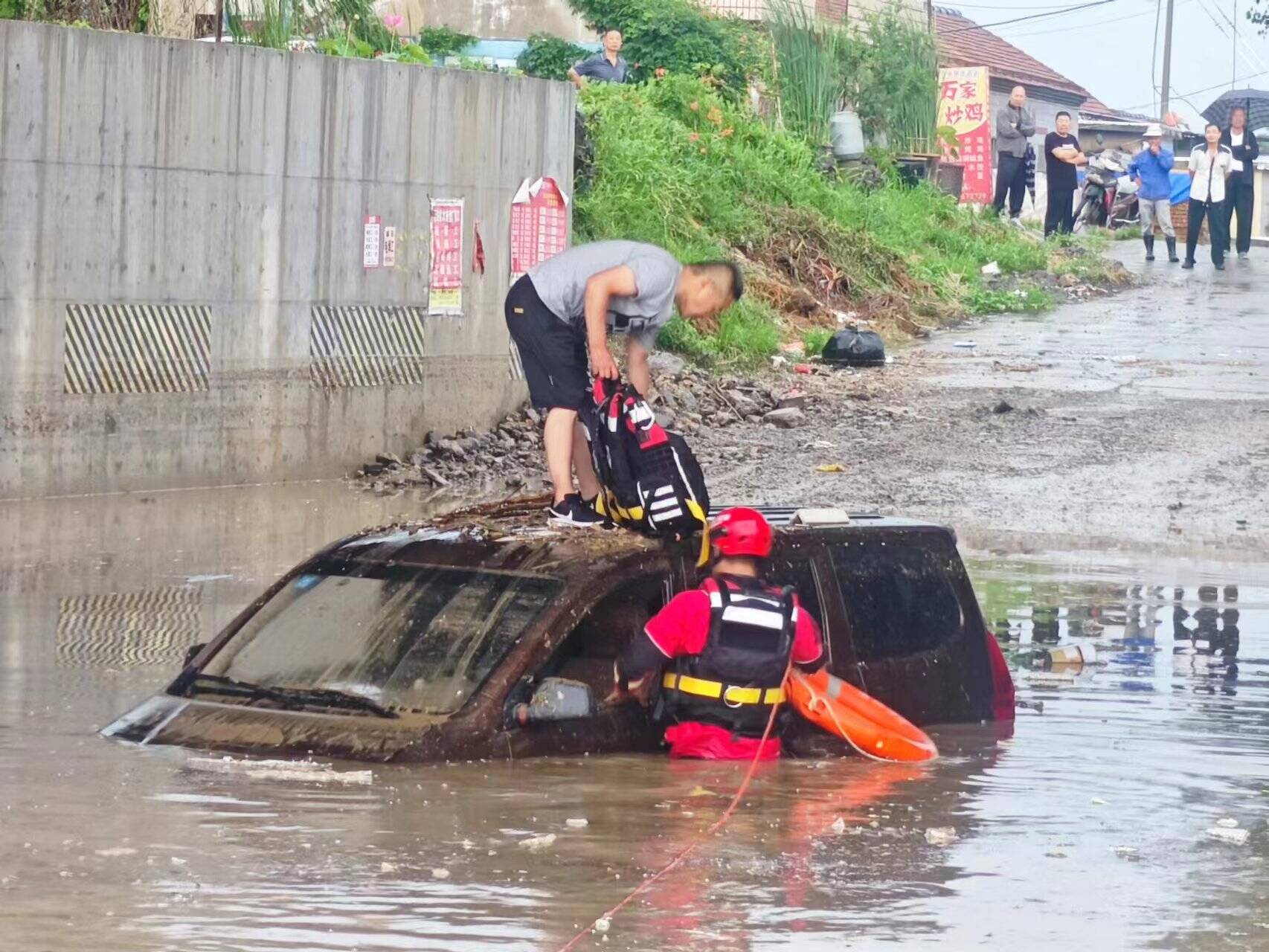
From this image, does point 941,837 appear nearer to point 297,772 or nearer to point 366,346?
point 297,772

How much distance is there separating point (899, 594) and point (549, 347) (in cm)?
182

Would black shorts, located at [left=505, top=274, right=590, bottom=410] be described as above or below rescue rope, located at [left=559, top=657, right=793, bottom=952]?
above

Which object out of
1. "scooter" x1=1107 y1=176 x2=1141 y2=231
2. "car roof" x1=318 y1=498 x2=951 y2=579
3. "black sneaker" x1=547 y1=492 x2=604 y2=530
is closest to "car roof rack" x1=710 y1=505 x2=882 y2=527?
"car roof" x1=318 y1=498 x2=951 y2=579

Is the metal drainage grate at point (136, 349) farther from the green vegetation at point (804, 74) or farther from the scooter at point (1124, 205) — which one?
the scooter at point (1124, 205)

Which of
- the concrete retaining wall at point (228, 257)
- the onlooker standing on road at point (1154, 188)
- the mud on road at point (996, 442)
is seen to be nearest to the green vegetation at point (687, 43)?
the onlooker standing on road at point (1154, 188)

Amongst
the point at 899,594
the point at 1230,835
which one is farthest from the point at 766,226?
the point at 1230,835

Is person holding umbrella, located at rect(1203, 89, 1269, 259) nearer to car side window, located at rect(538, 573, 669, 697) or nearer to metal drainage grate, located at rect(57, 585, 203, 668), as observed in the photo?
metal drainage grate, located at rect(57, 585, 203, 668)

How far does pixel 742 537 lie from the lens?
7.25 meters

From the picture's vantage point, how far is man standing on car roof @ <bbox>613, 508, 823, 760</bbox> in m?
7.07

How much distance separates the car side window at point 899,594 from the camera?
7879 millimetres

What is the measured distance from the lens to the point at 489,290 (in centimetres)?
1795

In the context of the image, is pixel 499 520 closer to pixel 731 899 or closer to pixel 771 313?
pixel 731 899

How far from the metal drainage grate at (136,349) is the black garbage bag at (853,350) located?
810cm

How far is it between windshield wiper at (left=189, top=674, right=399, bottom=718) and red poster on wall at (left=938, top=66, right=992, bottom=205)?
3217 centimetres
